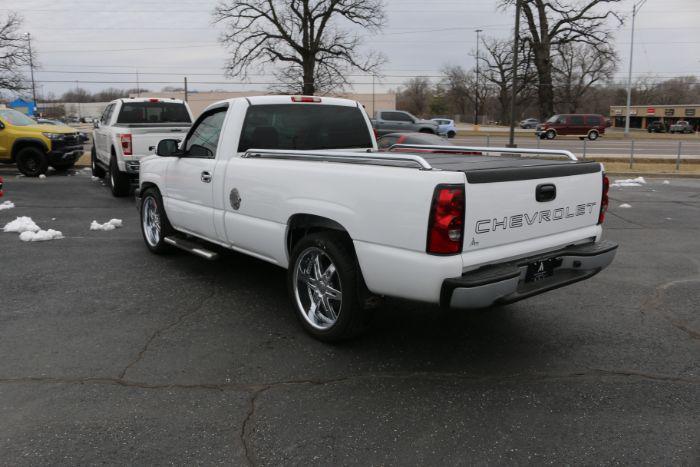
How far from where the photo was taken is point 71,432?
10.3 feet

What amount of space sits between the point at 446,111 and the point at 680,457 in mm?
100748

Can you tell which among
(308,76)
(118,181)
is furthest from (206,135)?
(308,76)

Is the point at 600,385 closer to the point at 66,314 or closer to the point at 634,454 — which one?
the point at 634,454

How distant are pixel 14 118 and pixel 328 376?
51.3 feet

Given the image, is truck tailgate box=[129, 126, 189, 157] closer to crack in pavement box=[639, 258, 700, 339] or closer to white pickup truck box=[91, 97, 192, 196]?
white pickup truck box=[91, 97, 192, 196]

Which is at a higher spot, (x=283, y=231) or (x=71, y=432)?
(x=283, y=231)

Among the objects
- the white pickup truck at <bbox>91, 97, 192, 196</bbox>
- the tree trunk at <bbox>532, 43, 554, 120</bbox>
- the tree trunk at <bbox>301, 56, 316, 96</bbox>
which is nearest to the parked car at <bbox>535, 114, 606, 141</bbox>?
the tree trunk at <bbox>532, 43, 554, 120</bbox>

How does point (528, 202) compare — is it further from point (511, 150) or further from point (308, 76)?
point (308, 76)

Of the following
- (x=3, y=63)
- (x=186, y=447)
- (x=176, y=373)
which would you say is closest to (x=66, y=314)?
(x=176, y=373)

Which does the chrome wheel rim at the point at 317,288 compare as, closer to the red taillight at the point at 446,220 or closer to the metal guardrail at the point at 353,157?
the metal guardrail at the point at 353,157

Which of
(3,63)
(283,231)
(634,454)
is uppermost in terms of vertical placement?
(3,63)

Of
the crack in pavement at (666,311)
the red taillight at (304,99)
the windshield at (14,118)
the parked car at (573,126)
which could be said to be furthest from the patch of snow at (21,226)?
the parked car at (573,126)

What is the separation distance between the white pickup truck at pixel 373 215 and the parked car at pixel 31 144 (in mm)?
12064

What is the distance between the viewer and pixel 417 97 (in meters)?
108
